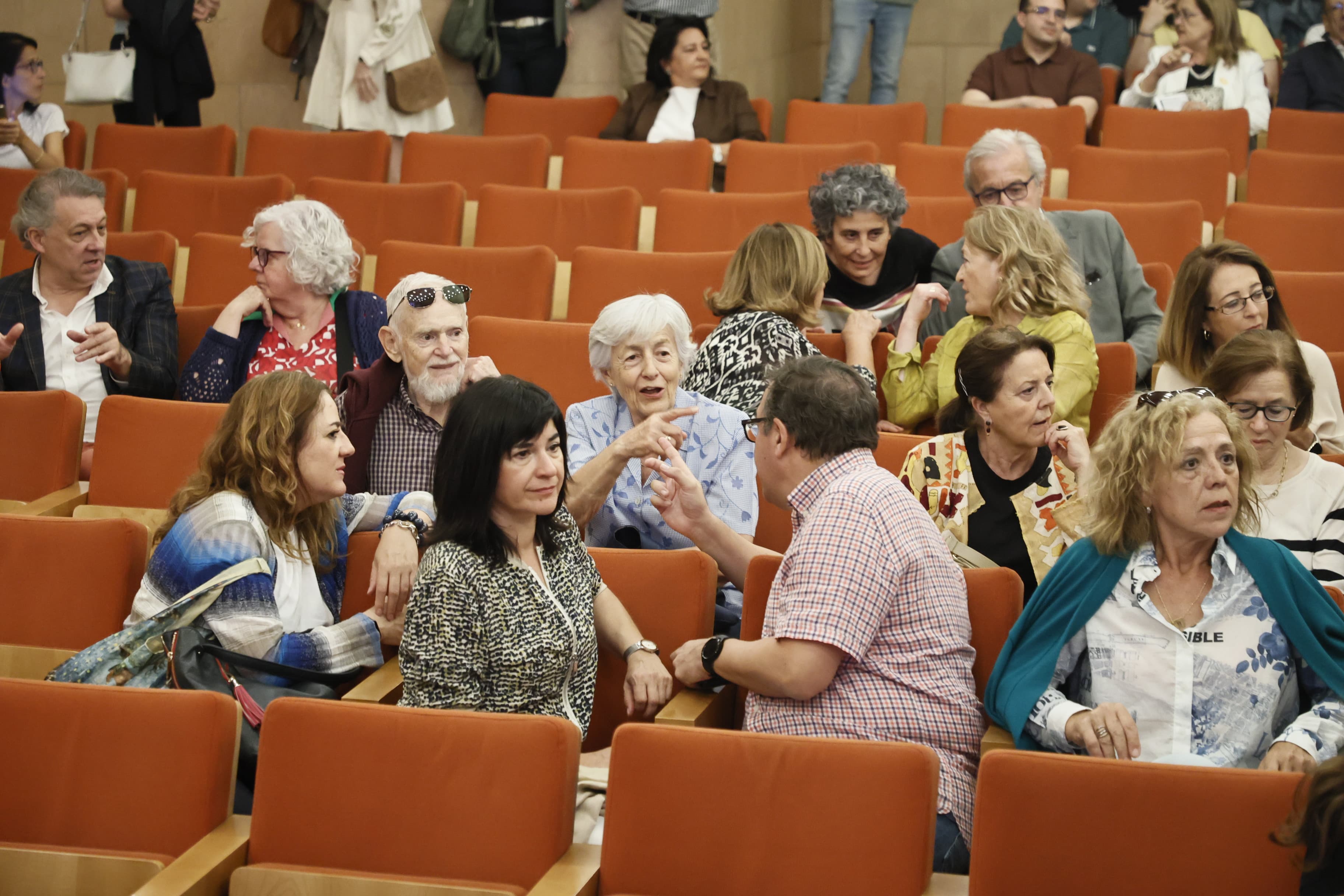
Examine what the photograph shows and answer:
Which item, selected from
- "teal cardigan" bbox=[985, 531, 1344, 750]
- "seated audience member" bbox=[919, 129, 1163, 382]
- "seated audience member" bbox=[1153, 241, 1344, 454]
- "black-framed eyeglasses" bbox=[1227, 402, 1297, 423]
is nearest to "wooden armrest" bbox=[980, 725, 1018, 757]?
"teal cardigan" bbox=[985, 531, 1344, 750]

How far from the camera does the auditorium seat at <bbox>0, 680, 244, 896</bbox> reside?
5.82 feet

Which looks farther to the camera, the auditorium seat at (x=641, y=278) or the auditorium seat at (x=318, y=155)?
the auditorium seat at (x=318, y=155)

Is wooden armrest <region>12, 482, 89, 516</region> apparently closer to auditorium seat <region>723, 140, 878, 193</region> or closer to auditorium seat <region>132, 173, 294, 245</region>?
auditorium seat <region>132, 173, 294, 245</region>

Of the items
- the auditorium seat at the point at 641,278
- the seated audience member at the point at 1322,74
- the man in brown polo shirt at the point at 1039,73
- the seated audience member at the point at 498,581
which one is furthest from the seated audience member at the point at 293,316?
the seated audience member at the point at 1322,74

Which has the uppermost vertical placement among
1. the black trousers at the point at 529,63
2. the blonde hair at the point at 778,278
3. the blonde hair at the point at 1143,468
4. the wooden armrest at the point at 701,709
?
the black trousers at the point at 529,63

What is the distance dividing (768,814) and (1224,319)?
1.75 meters

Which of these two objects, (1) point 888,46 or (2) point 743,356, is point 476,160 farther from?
(2) point 743,356

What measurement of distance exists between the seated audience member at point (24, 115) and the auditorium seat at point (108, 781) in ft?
12.0

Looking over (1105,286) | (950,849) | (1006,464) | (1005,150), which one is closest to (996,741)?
(950,849)

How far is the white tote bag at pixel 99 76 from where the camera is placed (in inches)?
210

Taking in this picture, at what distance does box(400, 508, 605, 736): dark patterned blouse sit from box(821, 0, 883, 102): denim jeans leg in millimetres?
4132

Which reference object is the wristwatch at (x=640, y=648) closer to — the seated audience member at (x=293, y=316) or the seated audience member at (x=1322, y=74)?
the seated audience member at (x=293, y=316)

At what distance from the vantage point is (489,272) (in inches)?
151

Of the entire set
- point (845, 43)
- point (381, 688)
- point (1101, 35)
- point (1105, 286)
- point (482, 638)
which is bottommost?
point (381, 688)
